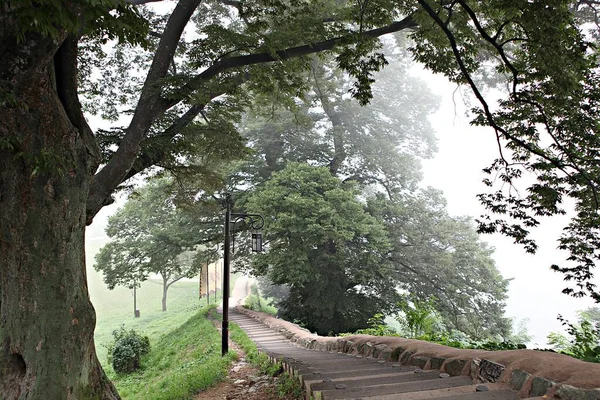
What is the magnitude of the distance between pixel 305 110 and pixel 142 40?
1693 centimetres

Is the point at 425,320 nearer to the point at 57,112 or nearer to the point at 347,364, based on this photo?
the point at 347,364

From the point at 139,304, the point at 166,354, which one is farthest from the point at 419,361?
the point at 139,304

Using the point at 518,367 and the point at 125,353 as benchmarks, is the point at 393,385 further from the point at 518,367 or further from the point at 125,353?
the point at 125,353

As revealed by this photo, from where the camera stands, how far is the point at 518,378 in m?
2.82

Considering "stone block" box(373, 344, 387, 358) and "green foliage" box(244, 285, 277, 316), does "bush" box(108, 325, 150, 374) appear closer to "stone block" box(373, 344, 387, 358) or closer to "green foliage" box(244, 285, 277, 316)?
"green foliage" box(244, 285, 277, 316)

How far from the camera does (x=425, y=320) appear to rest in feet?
24.5

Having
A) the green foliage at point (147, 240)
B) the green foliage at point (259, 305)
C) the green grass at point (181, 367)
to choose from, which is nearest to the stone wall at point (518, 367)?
the green grass at point (181, 367)

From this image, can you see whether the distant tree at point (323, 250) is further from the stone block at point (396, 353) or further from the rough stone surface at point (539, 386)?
the rough stone surface at point (539, 386)

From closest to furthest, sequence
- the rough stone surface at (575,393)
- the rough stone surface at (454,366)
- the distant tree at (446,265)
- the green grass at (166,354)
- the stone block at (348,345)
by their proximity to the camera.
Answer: the rough stone surface at (575,393), the rough stone surface at (454,366), the green grass at (166,354), the stone block at (348,345), the distant tree at (446,265)

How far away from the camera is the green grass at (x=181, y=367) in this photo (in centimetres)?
632

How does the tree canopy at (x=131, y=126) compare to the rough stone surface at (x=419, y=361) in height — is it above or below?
above

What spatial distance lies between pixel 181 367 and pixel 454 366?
8622 mm

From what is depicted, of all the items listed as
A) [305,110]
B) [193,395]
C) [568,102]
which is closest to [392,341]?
[193,395]

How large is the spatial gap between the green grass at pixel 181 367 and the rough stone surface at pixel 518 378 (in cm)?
453
